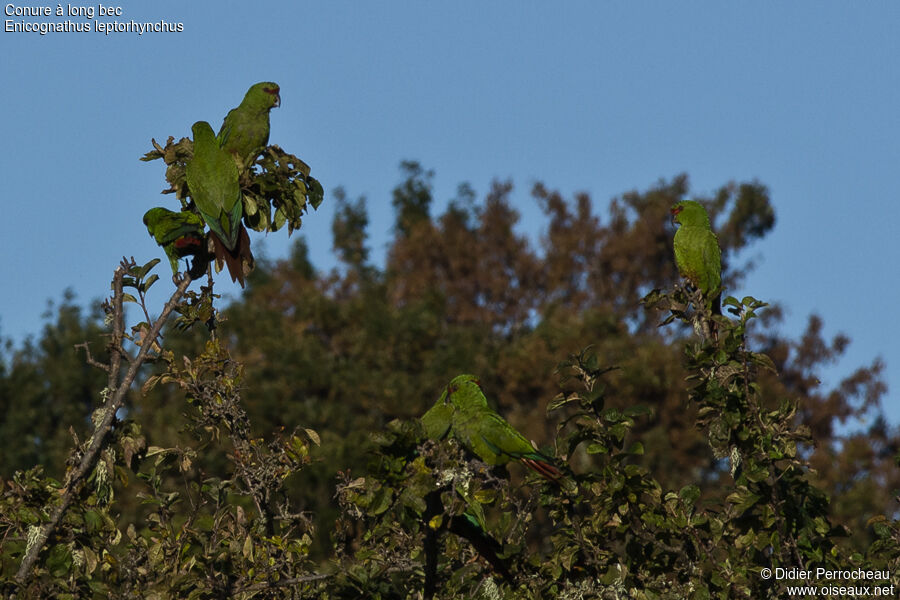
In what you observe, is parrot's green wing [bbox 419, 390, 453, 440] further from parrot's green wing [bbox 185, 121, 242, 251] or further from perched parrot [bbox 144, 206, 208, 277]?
perched parrot [bbox 144, 206, 208, 277]

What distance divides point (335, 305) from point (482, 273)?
18.8ft

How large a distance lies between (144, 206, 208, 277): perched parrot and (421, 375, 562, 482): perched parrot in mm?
1563

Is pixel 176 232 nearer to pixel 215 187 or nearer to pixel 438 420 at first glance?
pixel 215 187

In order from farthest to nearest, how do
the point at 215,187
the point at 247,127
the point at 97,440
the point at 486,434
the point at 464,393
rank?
1. the point at 247,127
2. the point at 215,187
3. the point at 464,393
4. the point at 486,434
5. the point at 97,440

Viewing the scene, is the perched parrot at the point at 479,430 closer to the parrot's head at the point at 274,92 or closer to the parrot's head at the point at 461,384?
the parrot's head at the point at 461,384

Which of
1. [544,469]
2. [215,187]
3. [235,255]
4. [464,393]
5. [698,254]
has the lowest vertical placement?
[544,469]

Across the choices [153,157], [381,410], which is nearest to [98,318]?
[381,410]

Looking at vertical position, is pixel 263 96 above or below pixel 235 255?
above

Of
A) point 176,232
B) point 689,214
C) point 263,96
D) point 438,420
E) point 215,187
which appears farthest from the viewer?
point 689,214

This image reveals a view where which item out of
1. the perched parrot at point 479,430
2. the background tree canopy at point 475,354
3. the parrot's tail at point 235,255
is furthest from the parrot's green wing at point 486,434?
the background tree canopy at point 475,354

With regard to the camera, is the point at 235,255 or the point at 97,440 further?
the point at 235,255

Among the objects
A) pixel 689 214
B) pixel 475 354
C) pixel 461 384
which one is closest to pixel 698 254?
pixel 689 214

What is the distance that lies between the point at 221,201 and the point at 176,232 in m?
Answer: 0.43

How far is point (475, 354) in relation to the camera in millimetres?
28609
